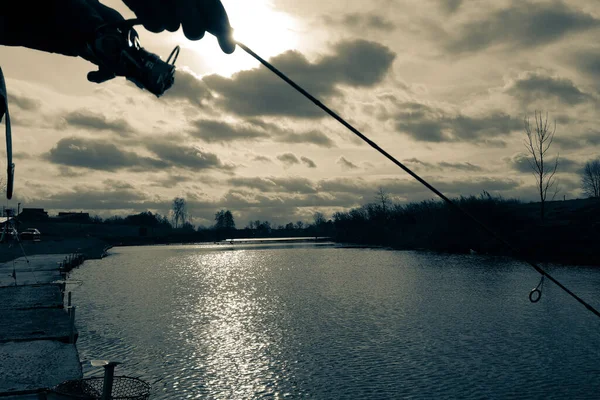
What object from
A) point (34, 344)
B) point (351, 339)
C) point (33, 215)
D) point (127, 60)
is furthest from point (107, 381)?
point (33, 215)

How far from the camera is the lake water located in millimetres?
15453

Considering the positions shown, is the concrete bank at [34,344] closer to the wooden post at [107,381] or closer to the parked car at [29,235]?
the wooden post at [107,381]

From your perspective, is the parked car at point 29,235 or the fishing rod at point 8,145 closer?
the fishing rod at point 8,145

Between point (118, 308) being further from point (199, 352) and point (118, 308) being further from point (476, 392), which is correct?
point (476, 392)

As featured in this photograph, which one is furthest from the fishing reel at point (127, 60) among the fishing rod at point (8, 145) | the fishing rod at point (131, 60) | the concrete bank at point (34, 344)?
the concrete bank at point (34, 344)

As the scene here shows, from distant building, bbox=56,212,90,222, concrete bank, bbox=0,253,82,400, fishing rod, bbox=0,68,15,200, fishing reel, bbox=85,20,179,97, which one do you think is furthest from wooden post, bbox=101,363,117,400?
distant building, bbox=56,212,90,222

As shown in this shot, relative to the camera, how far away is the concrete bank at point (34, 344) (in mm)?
12008

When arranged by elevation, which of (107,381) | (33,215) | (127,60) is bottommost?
(107,381)

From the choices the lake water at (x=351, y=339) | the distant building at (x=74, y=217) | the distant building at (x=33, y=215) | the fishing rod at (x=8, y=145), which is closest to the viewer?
the fishing rod at (x=8, y=145)

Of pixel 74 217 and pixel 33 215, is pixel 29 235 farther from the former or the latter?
pixel 74 217

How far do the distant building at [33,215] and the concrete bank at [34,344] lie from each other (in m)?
141

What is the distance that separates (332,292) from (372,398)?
22.1 m

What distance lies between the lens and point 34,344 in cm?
1619

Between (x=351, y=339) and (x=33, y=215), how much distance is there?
165 meters
